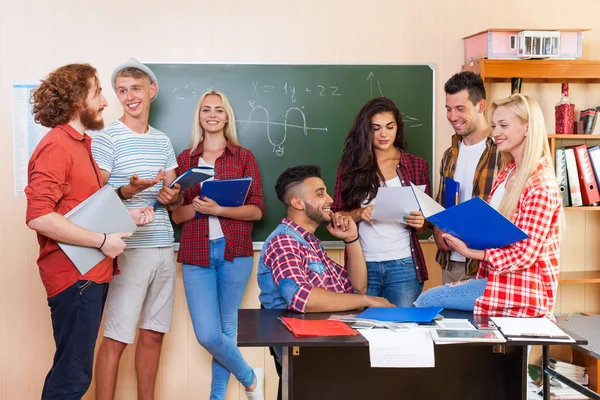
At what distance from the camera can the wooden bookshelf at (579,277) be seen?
A: 3.49 metres

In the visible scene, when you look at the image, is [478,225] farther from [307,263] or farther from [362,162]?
[362,162]

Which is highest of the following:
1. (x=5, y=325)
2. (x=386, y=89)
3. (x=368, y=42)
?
(x=368, y=42)

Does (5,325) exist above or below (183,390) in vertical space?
above

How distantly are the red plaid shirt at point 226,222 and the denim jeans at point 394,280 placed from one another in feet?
2.56

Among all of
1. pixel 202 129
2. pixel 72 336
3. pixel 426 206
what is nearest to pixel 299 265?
pixel 426 206

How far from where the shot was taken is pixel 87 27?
143 inches

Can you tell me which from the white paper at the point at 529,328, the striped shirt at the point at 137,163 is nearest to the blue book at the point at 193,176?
the striped shirt at the point at 137,163

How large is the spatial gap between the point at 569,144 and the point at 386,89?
115cm

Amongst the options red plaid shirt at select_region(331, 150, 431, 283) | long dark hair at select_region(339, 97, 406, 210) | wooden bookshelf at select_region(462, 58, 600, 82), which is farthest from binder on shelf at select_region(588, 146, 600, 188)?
long dark hair at select_region(339, 97, 406, 210)

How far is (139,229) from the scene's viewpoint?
126 inches

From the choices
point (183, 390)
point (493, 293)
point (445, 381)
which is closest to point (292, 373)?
point (445, 381)

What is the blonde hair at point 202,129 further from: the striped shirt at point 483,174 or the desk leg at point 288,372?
the desk leg at point 288,372

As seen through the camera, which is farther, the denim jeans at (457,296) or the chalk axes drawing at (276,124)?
the chalk axes drawing at (276,124)

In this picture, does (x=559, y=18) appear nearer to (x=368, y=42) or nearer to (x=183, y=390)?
(x=368, y=42)
